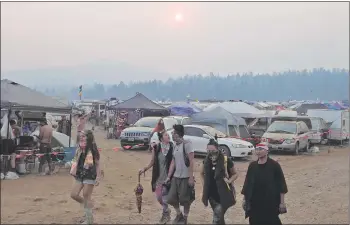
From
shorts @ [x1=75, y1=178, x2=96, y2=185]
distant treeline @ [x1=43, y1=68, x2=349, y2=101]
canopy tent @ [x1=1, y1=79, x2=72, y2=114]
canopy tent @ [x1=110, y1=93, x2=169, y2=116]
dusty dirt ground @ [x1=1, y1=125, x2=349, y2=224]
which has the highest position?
distant treeline @ [x1=43, y1=68, x2=349, y2=101]

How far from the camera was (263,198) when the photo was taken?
5.46 meters

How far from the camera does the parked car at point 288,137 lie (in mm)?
18438

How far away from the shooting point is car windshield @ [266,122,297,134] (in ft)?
63.4

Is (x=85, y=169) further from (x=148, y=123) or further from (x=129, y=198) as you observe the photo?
(x=148, y=123)

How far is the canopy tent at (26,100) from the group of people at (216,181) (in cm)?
226

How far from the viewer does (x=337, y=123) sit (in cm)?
2442

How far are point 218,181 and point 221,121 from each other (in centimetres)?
1460

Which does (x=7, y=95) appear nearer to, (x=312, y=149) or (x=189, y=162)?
(x=189, y=162)

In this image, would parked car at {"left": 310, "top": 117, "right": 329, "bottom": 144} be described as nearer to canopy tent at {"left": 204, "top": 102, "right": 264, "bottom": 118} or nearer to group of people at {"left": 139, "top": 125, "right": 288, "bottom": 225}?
canopy tent at {"left": 204, "top": 102, "right": 264, "bottom": 118}

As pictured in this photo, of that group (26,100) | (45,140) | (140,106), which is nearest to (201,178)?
(26,100)

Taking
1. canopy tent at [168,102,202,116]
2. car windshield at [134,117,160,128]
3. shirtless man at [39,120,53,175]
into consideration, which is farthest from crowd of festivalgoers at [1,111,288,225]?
canopy tent at [168,102,202,116]

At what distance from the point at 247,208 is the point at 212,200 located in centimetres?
69

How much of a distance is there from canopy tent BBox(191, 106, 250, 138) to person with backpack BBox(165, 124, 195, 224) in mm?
13913

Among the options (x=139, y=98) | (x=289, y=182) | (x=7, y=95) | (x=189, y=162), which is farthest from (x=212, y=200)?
(x=139, y=98)
